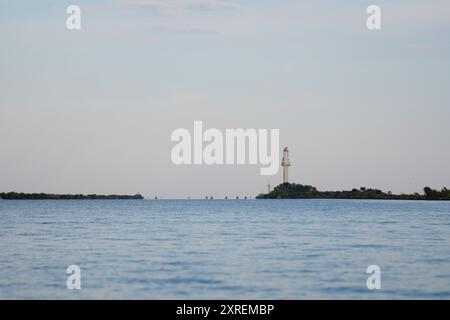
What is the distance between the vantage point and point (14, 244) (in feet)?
187

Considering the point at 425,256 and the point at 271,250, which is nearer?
the point at 425,256

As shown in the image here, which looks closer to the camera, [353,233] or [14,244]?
[14,244]

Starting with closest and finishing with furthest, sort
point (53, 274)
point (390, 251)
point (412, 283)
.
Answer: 1. point (412, 283)
2. point (53, 274)
3. point (390, 251)

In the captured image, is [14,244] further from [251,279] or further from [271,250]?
[251,279]

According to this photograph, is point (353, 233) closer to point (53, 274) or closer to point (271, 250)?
point (271, 250)

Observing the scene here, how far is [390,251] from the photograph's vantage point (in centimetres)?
5066

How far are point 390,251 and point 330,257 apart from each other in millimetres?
6165
